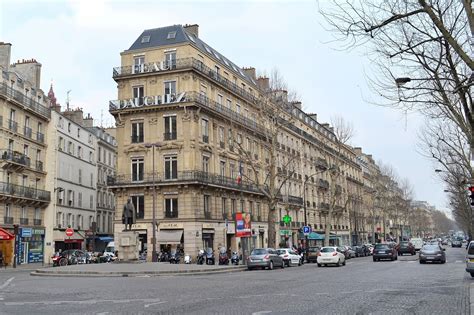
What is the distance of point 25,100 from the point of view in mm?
47188

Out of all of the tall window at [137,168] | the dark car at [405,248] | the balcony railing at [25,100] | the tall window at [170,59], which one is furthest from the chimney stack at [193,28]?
the dark car at [405,248]

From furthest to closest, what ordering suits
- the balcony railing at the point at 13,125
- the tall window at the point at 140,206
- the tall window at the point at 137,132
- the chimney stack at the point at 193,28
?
the chimney stack at the point at 193,28 → the tall window at the point at 137,132 → the tall window at the point at 140,206 → the balcony railing at the point at 13,125

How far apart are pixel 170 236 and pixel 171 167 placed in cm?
605

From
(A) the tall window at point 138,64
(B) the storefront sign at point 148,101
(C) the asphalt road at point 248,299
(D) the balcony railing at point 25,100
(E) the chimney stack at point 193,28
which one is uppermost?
(E) the chimney stack at point 193,28

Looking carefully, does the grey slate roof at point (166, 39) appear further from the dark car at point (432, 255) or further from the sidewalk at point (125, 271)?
the dark car at point (432, 255)

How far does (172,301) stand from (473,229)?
188 ft

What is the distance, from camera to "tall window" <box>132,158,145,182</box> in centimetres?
4553

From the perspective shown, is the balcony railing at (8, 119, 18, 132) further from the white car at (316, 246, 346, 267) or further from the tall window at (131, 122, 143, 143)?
the white car at (316, 246, 346, 267)

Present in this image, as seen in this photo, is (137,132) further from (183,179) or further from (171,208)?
(171,208)

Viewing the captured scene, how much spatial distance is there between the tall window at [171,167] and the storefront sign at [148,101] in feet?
16.4

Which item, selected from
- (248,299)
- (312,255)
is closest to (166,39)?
(312,255)

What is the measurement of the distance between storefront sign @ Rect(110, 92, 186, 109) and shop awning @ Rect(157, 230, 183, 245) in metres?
11.4

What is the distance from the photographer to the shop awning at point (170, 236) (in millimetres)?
43219

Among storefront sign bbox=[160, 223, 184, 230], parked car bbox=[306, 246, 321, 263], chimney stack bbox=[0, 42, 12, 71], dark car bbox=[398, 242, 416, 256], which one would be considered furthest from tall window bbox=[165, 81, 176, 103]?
dark car bbox=[398, 242, 416, 256]
